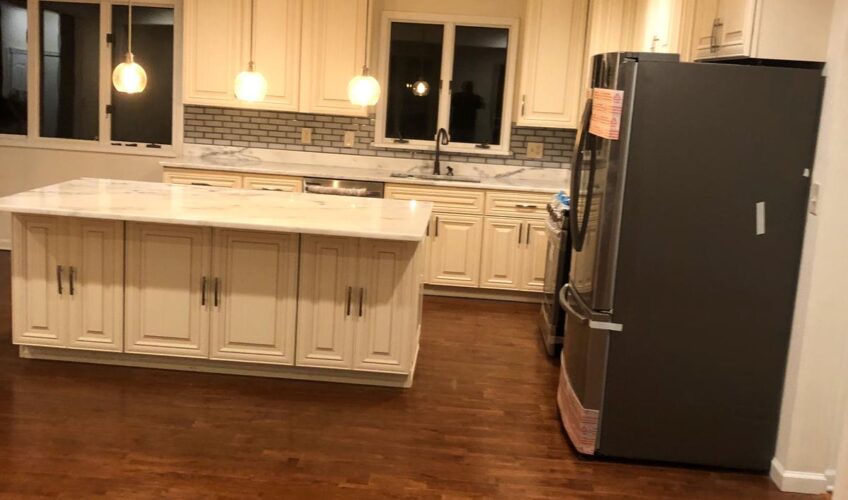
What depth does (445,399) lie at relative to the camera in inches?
158

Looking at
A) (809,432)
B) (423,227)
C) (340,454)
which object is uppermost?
(423,227)

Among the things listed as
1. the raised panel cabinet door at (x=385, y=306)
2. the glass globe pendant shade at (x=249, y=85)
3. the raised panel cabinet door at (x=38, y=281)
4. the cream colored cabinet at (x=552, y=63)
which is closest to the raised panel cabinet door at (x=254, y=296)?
the raised panel cabinet door at (x=385, y=306)

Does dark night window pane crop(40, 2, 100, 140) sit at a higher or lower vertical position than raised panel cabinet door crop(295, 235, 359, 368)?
higher

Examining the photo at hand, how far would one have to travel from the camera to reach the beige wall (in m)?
6.70

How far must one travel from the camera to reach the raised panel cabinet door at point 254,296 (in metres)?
3.98

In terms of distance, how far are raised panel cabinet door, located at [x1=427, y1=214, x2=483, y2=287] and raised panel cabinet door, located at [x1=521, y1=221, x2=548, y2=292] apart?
34 centimetres

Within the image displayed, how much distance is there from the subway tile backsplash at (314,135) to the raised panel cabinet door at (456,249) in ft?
2.50

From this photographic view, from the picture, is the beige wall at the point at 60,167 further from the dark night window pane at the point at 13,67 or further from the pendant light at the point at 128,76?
the pendant light at the point at 128,76

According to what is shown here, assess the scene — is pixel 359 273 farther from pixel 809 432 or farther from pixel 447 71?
pixel 447 71

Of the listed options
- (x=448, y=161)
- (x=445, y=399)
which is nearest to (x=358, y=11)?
(x=448, y=161)

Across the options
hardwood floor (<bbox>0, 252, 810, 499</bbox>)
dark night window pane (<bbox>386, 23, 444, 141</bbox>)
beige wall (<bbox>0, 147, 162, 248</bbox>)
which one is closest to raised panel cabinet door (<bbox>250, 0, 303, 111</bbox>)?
dark night window pane (<bbox>386, 23, 444, 141</bbox>)

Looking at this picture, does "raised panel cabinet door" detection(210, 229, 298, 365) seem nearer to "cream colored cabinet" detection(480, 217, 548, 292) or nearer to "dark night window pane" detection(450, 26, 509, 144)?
"cream colored cabinet" detection(480, 217, 548, 292)

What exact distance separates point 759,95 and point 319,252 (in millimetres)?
2067

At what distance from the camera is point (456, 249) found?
19.9 ft
